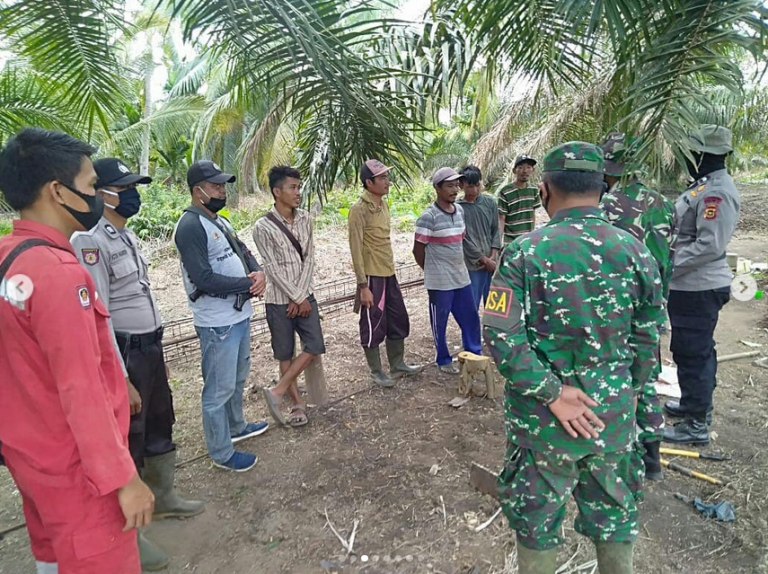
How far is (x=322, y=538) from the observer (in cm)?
261

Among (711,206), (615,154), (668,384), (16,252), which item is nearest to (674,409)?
(668,384)

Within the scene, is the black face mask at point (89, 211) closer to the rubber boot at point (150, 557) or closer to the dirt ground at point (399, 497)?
the rubber boot at point (150, 557)

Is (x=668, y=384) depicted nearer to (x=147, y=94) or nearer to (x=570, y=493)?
(x=570, y=493)

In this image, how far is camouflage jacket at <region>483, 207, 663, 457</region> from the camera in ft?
5.65

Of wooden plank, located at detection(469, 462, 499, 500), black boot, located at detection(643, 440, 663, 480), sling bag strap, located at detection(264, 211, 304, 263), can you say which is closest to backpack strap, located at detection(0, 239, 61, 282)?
sling bag strap, located at detection(264, 211, 304, 263)

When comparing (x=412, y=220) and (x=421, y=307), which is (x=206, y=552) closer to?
(x=421, y=307)

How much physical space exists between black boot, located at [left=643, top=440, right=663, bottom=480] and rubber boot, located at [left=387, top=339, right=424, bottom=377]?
211cm

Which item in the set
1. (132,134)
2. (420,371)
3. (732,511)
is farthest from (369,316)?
(132,134)

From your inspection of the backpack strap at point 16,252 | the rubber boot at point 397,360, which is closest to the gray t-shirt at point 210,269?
the backpack strap at point 16,252

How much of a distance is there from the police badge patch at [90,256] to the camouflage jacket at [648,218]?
255cm

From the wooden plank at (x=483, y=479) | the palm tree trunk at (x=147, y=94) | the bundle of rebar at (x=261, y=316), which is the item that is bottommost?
the wooden plank at (x=483, y=479)

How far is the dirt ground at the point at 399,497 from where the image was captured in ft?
7.91

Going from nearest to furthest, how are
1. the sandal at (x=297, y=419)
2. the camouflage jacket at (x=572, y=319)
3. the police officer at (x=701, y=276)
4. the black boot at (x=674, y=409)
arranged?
the camouflage jacket at (x=572, y=319) < the police officer at (x=701, y=276) < the black boot at (x=674, y=409) < the sandal at (x=297, y=419)

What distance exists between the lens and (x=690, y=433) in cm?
325
